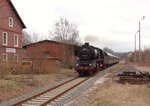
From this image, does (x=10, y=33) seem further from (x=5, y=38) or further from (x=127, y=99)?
(x=127, y=99)

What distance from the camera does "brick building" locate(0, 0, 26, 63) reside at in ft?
143

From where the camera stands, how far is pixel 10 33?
152ft

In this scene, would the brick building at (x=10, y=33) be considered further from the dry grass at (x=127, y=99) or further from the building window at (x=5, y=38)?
the dry grass at (x=127, y=99)

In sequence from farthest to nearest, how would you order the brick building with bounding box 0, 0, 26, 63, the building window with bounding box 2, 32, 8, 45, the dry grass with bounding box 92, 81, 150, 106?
the building window with bounding box 2, 32, 8, 45
the brick building with bounding box 0, 0, 26, 63
the dry grass with bounding box 92, 81, 150, 106

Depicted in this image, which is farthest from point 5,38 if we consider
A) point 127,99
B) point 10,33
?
point 127,99

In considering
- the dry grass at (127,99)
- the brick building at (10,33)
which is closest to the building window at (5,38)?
the brick building at (10,33)

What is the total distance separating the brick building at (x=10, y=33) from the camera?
1720 inches

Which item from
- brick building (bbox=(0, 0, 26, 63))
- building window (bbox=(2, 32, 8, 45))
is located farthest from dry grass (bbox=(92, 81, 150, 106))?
building window (bbox=(2, 32, 8, 45))

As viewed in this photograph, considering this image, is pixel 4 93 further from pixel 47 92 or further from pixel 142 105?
pixel 142 105

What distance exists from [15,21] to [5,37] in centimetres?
428

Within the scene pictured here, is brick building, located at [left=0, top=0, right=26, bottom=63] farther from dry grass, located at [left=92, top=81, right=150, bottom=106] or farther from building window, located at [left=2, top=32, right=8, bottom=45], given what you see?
dry grass, located at [left=92, top=81, right=150, bottom=106]

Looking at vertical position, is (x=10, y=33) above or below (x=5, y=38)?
above

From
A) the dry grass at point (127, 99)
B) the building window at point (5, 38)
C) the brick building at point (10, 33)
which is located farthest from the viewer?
the building window at point (5, 38)

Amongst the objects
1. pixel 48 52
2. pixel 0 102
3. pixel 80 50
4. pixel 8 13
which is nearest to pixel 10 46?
pixel 8 13
